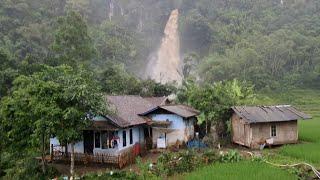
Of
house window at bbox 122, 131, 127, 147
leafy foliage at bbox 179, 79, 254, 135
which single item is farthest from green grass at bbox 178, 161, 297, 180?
leafy foliage at bbox 179, 79, 254, 135

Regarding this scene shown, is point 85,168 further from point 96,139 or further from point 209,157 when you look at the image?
point 209,157

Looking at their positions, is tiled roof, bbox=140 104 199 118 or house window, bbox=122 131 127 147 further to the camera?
tiled roof, bbox=140 104 199 118

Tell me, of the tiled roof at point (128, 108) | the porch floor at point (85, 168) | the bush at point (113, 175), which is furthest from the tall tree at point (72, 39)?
the bush at point (113, 175)

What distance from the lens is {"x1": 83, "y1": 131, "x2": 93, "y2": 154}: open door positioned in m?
26.0

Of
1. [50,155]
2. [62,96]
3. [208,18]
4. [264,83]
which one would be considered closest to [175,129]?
[50,155]

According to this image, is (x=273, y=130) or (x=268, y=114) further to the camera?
(x=268, y=114)

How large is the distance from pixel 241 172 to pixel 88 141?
1075 cm

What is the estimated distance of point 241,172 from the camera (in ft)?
63.0

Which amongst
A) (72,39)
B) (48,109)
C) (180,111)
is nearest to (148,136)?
(180,111)

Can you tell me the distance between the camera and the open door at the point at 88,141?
1023 inches

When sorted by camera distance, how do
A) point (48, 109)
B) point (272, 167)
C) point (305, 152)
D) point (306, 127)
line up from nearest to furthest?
point (272, 167) < point (48, 109) < point (305, 152) < point (306, 127)

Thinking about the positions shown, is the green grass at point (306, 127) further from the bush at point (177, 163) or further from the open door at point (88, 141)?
the open door at point (88, 141)

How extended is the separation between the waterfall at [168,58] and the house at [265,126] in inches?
2310

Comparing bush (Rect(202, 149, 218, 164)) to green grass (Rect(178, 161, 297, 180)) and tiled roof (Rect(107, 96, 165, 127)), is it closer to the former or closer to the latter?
green grass (Rect(178, 161, 297, 180))
